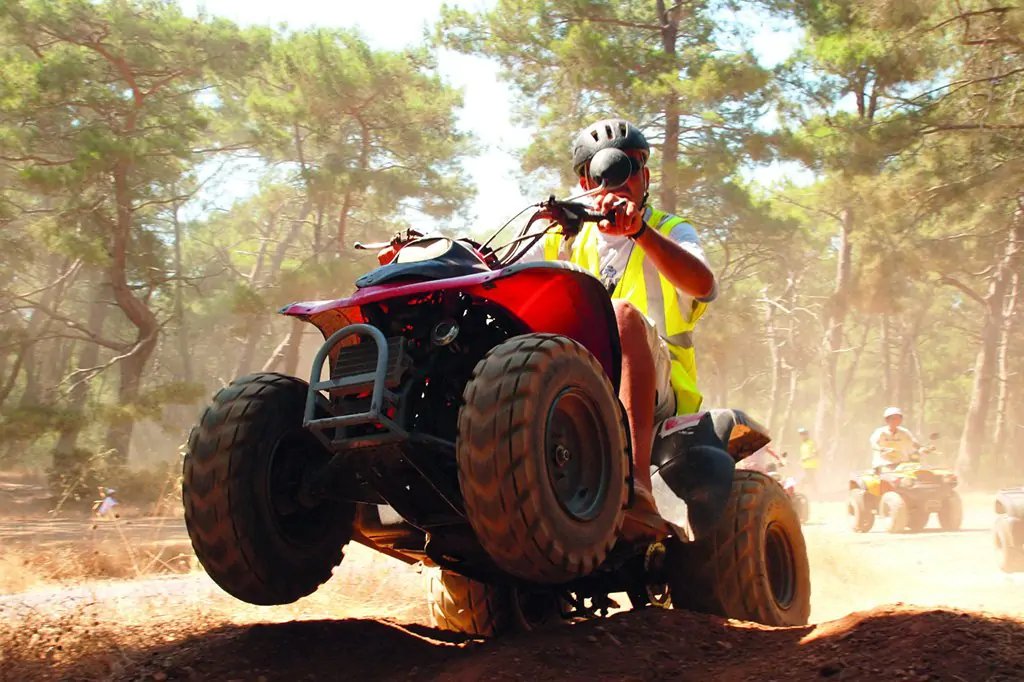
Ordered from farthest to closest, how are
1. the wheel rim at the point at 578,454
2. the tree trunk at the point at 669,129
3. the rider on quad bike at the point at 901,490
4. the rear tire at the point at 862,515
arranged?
the tree trunk at the point at 669,129 → the rear tire at the point at 862,515 → the rider on quad bike at the point at 901,490 → the wheel rim at the point at 578,454

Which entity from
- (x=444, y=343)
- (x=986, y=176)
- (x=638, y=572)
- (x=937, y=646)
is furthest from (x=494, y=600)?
(x=986, y=176)

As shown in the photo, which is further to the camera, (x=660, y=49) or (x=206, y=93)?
(x=206, y=93)

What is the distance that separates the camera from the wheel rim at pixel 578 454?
3.08m

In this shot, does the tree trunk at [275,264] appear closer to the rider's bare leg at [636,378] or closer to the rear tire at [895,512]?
the rear tire at [895,512]

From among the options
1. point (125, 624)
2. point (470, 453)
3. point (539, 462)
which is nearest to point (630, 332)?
point (539, 462)

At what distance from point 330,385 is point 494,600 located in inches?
75.3

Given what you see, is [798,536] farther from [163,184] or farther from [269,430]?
[163,184]

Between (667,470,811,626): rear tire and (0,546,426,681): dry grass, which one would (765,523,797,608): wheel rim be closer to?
(667,470,811,626): rear tire

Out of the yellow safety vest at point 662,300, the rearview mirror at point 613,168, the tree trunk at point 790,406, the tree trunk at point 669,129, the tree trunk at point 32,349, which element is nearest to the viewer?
the rearview mirror at point 613,168

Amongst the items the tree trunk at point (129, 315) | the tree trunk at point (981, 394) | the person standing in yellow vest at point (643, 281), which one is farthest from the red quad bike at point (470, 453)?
the tree trunk at point (981, 394)

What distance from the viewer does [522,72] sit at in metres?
21.0

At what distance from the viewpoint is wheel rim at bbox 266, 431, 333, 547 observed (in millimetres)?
3541

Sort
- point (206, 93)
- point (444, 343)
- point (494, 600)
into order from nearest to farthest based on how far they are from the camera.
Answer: point (444, 343) < point (494, 600) < point (206, 93)

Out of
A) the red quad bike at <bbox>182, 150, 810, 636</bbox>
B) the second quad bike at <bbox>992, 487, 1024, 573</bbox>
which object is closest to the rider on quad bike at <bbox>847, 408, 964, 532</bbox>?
the second quad bike at <bbox>992, 487, 1024, 573</bbox>
